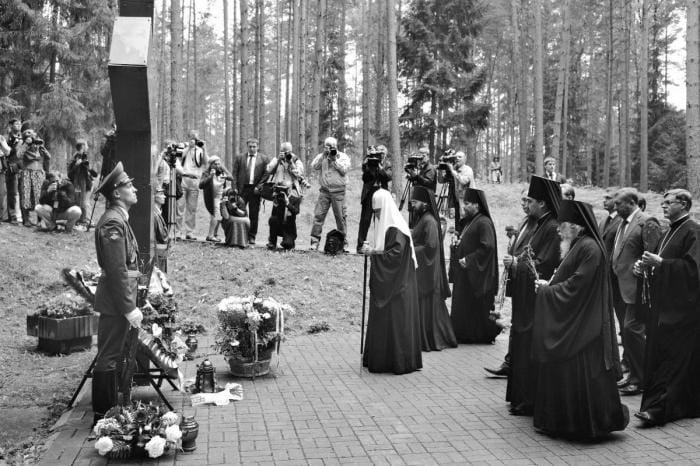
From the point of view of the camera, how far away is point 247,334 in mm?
8180

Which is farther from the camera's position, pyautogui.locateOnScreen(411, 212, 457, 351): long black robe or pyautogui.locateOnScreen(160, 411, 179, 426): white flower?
pyautogui.locateOnScreen(411, 212, 457, 351): long black robe

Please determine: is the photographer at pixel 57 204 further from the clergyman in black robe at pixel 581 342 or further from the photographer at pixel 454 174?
the clergyman in black robe at pixel 581 342

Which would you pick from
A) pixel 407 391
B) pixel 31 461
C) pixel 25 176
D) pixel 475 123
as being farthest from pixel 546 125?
pixel 31 461

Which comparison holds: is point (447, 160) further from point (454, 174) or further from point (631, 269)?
point (631, 269)

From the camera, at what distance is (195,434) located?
5676mm

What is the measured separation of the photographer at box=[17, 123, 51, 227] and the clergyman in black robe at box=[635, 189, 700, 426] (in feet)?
43.9

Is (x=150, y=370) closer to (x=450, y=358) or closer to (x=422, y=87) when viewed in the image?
(x=450, y=358)

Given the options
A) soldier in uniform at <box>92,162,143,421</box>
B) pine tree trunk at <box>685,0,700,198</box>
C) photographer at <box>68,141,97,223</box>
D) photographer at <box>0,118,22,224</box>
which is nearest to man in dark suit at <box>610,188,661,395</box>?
soldier in uniform at <box>92,162,143,421</box>

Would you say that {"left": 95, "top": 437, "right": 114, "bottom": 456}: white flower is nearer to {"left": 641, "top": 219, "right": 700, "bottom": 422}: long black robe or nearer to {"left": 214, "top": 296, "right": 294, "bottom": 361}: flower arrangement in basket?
{"left": 214, "top": 296, "right": 294, "bottom": 361}: flower arrangement in basket

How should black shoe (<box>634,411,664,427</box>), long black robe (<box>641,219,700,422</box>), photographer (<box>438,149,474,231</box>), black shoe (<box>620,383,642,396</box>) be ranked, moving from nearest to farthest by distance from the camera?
1. black shoe (<box>634,411,664,427</box>)
2. long black robe (<box>641,219,700,422</box>)
3. black shoe (<box>620,383,642,396</box>)
4. photographer (<box>438,149,474,231</box>)

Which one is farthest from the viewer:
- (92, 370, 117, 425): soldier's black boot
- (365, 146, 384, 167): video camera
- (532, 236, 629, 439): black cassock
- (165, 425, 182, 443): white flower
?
(365, 146, 384, 167): video camera

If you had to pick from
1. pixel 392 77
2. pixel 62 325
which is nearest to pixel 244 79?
pixel 392 77

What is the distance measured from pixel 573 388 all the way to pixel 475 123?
923 inches

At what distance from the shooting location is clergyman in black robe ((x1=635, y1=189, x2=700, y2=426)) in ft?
21.7
